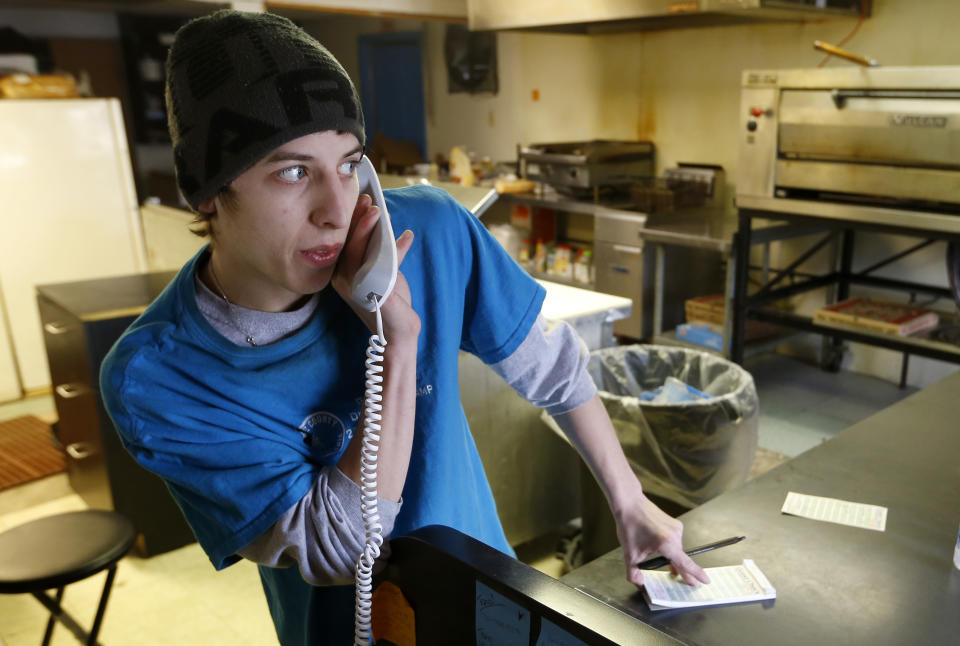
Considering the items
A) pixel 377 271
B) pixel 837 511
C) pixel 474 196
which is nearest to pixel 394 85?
pixel 474 196

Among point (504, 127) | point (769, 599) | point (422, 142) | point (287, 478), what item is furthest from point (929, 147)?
point (422, 142)

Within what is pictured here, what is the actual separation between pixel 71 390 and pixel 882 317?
3181mm

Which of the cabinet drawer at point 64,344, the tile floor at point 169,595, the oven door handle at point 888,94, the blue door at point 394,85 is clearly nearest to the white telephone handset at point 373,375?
the tile floor at point 169,595

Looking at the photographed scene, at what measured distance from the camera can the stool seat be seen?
1.56 m

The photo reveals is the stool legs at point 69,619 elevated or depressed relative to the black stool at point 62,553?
depressed

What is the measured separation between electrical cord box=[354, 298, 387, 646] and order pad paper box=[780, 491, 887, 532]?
710 mm

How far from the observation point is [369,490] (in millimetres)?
765

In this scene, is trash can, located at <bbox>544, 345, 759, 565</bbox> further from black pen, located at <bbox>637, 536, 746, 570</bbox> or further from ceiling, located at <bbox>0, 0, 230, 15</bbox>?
ceiling, located at <bbox>0, 0, 230, 15</bbox>

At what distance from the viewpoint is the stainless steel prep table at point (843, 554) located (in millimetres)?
894

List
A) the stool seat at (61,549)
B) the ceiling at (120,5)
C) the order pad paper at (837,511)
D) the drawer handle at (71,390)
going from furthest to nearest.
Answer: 1. the ceiling at (120,5)
2. the drawer handle at (71,390)
3. the stool seat at (61,549)
4. the order pad paper at (837,511)

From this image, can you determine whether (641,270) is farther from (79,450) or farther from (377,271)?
(377,271)

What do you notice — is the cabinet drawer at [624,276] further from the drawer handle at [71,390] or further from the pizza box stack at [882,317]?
the drawer handle at [71,390]

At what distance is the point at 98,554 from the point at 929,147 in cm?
294

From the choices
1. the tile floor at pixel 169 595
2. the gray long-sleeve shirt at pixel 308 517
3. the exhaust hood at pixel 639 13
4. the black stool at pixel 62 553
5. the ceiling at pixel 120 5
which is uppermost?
the ceiling at pixel 120 5
